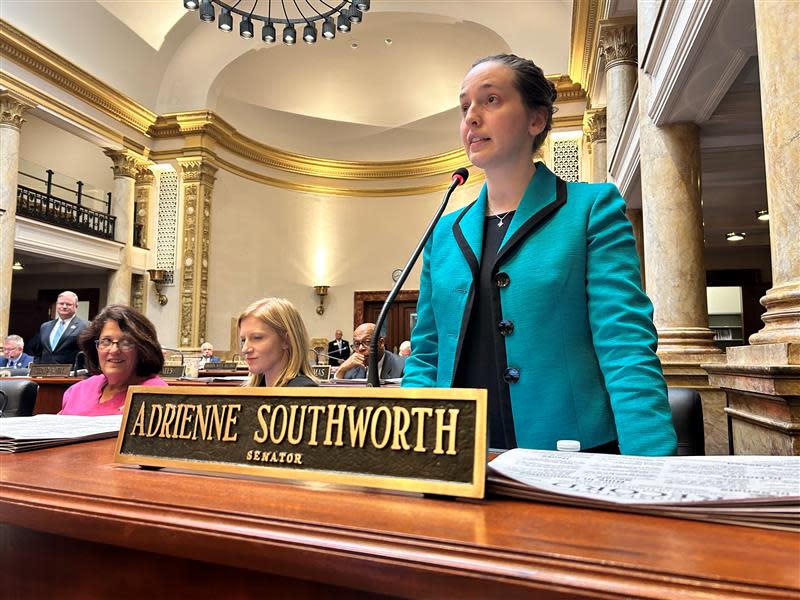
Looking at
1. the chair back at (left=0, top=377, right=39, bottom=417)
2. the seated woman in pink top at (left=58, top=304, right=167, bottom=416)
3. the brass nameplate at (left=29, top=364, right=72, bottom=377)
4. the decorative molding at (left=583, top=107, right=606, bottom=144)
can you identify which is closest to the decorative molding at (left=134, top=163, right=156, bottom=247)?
the brass nameplate at (left=29, top=364, right=72, bottom=377)

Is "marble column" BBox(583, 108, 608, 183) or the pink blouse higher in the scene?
"marble column" BBox(583, 108, 608, 183)

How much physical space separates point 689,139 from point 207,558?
4407mm

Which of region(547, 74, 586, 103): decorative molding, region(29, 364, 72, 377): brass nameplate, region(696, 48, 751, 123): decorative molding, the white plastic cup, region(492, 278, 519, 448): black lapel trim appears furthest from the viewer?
region(547, 74, 586, 103): decorative molding

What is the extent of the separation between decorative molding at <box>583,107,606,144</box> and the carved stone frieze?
1.97 metres

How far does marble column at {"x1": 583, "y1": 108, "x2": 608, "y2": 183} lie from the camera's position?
26.5 ft

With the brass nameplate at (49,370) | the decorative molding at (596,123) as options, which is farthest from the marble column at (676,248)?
the brass nameplate at (49,370)

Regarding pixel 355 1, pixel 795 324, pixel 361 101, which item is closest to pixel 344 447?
pixel 795 324

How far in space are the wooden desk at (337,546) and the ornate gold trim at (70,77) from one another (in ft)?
32.3

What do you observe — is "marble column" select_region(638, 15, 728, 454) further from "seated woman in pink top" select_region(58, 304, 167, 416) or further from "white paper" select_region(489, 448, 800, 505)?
"white paper" select_region(489, 448, 800, 505)

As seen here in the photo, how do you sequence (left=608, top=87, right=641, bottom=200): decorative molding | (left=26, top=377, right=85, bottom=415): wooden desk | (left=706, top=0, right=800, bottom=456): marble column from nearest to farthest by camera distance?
(left=706, top=0, right=800, bottom=456): marble column < (left=26, top=377, right=85, bottom=415): wooden desk < (left=608, top=87, right=641, bottom=200): decorative molding

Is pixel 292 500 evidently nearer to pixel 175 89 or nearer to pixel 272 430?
pixel 272 430

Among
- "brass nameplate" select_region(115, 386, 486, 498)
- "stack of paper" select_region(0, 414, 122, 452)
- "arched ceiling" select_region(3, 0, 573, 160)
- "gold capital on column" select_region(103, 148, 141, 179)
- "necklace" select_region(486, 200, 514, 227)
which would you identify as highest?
"arched ceiling" select_region(3, 0, 573, 160)

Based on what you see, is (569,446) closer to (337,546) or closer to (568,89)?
(337,546)

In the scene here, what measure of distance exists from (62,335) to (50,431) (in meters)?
5.23
